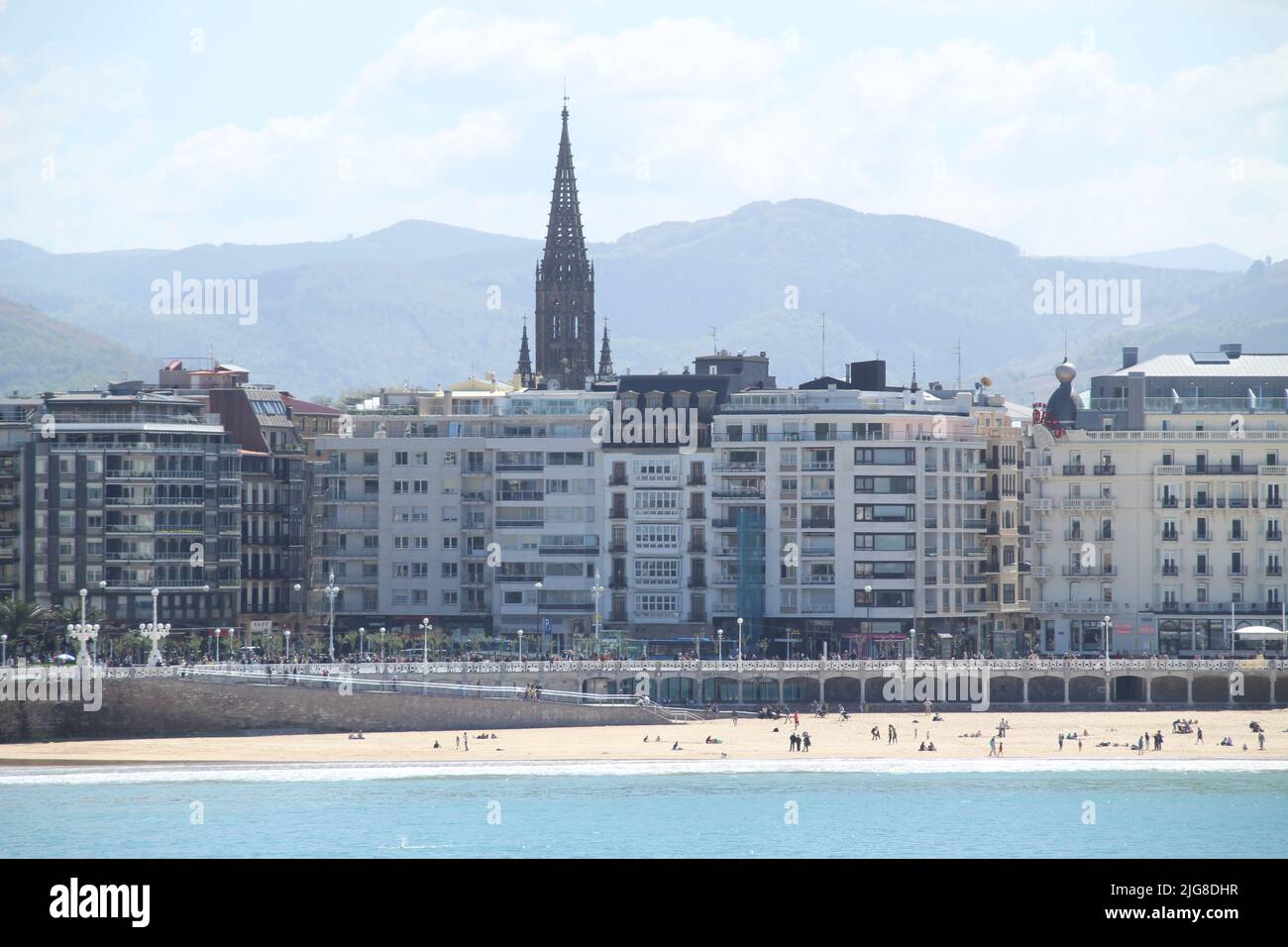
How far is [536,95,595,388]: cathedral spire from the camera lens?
19262cm

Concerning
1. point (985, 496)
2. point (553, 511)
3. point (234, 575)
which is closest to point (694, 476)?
point (553, 511)

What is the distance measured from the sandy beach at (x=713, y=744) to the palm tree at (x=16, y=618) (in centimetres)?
1805

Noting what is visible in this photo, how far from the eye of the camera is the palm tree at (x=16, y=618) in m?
114

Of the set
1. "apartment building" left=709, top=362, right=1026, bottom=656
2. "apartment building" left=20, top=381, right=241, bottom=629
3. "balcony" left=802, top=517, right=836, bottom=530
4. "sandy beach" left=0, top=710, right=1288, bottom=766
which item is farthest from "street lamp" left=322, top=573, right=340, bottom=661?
"balcony" left=802, top=517, right=836, bottom=530

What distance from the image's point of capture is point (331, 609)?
122938 millimetres

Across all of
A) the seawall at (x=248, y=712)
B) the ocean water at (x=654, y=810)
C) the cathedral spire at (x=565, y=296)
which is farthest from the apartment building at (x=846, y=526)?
the cathedral spire at (x=565, y=296)

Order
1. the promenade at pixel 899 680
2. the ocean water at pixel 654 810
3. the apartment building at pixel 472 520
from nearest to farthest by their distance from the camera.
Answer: the ocean water at pixel 654 810 → the promenade at pixel 899 680 → the apartment building at pixel 472 520

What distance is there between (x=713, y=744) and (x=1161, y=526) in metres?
42.6

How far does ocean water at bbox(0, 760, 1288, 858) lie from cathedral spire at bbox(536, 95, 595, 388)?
10133cm

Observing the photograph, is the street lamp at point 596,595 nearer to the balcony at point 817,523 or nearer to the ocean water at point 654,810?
the balcony at point 817,523

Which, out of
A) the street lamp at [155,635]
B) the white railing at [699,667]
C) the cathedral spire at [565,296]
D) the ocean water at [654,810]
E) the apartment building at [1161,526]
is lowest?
the ocean water at [654,810]

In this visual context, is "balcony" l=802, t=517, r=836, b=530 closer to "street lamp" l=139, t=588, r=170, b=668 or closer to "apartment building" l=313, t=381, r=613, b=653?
"apartment building" l=313, t=381, r=613, b=653

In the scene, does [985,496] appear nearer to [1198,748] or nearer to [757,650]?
[757,650]
